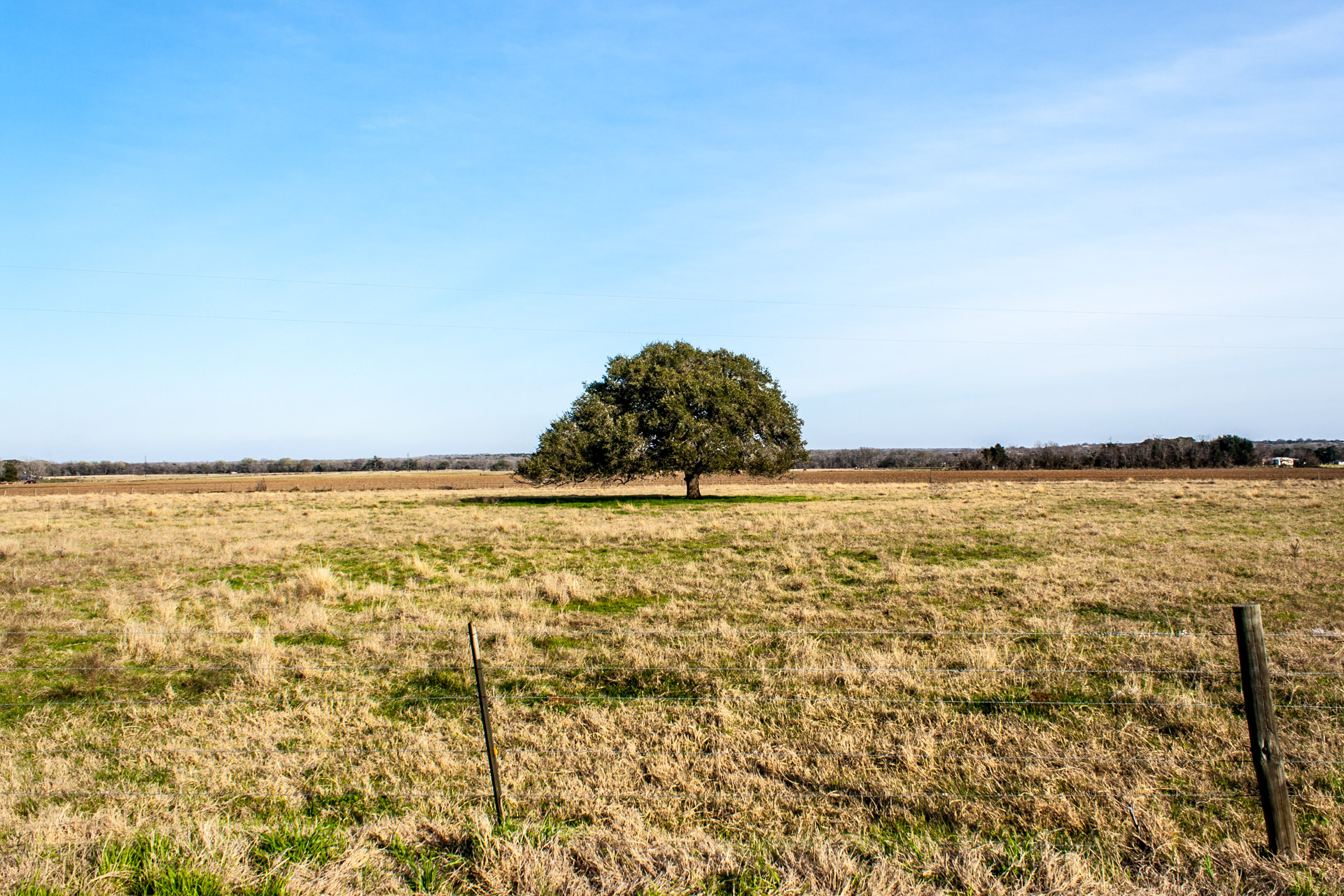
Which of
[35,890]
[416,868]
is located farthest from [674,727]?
[35,890]

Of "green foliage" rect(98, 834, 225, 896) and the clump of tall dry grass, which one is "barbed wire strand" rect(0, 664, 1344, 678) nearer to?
"green foliage" rect(98, 834, 225, 896)

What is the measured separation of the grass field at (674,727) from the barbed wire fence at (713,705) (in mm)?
42

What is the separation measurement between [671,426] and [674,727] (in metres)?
29.4

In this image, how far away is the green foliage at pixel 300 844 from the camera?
4.76m

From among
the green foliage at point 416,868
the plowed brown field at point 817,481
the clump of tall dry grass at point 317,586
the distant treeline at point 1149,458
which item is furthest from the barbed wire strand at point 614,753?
the distant treeline at point 1149,458

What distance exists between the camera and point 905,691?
25.9ft

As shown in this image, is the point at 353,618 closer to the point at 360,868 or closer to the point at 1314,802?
the point at 360,868

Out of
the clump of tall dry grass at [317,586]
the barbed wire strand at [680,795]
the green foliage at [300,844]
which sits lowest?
the barbed wire strand at [680,795]

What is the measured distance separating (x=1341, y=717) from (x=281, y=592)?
1556 cm

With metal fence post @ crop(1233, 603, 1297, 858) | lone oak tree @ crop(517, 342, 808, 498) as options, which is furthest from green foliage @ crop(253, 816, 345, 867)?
lone oak tree @ crop(517, 342, 808, 498)

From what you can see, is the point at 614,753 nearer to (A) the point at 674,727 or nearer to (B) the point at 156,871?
(A) the point at 674,727

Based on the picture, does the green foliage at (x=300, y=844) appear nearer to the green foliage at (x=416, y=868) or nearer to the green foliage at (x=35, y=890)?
the green foliage at (x=416, y=868)

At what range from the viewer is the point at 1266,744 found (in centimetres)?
460

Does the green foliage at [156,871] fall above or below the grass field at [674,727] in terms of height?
above
